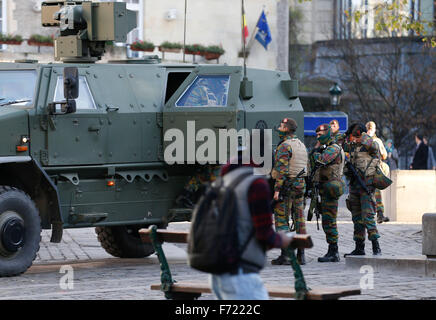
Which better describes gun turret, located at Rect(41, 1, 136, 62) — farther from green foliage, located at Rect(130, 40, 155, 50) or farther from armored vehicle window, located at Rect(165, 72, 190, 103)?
green foliage, located at Rect(130, 40, 155, 50)

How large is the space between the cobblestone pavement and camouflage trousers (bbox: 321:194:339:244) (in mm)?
355

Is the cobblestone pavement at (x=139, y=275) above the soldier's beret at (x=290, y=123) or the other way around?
the other way around

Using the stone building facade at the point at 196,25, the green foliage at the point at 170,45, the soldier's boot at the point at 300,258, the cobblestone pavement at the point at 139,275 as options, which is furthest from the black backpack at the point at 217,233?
the green foliage at the point at 170,45

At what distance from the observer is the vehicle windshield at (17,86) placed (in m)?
13.9

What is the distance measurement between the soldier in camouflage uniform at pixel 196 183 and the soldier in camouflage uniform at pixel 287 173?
755 millimetres

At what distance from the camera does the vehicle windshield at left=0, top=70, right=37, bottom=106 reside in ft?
45.7

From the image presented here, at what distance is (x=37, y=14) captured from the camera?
28547mm

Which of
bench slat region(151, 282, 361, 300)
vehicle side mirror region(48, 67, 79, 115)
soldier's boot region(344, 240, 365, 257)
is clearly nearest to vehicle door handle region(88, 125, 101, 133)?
vehicle side mirror region(48, 67, 79, 115)

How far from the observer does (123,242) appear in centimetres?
1580

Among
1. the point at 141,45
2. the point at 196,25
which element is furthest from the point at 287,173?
the point at 196,25

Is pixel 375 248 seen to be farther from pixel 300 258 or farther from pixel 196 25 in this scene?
pixel 196 25

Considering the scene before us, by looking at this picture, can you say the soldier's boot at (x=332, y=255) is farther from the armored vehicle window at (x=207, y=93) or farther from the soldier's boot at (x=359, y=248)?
the armored vehicle window at (x=207, y=93)

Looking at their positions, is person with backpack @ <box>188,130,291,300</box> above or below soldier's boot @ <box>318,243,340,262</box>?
above
